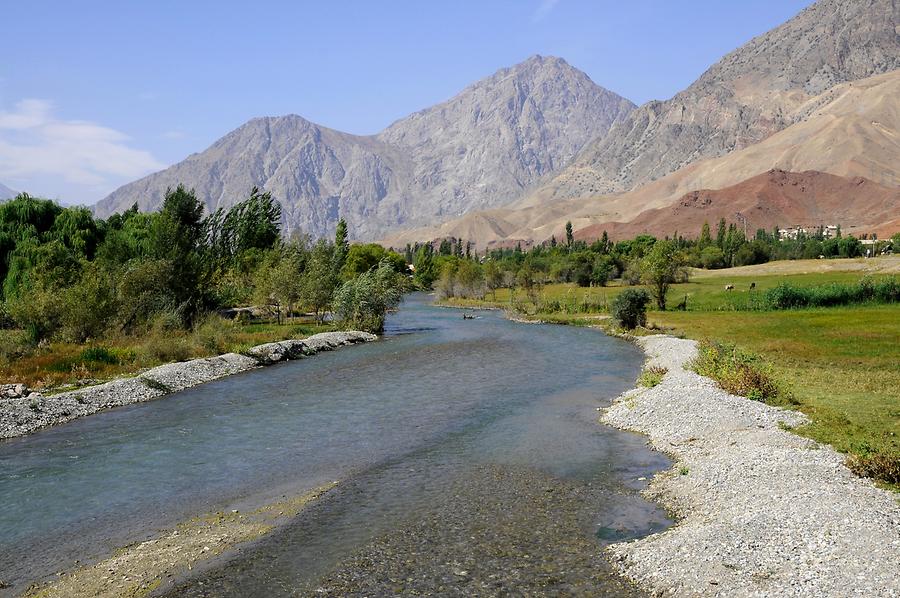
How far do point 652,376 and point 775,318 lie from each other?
41.5 meters

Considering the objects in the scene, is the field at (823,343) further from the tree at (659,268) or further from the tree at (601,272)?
the tree at (601,272)

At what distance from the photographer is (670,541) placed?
16703 millimetres

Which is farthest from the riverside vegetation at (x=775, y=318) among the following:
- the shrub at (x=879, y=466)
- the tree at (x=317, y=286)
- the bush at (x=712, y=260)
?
the tree at (x=317, y=286)

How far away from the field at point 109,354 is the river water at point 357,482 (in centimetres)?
719

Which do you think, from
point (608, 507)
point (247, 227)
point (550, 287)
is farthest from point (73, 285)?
point (550, 287)

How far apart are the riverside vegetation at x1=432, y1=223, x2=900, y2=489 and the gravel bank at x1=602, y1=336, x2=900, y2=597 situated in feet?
5.48

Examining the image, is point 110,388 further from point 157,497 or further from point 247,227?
point 247,227

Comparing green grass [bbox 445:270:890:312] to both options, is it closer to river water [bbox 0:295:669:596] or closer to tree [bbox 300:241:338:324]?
tree [bbox 300:241:338:324]

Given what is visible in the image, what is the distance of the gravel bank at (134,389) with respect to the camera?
32.4 metres

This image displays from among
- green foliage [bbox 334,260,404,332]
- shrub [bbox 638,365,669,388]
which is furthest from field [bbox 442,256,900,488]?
green foliage [bbox 334,260,404,332]

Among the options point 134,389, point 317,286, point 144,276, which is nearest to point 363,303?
point 317,286

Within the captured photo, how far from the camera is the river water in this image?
54.6 ft

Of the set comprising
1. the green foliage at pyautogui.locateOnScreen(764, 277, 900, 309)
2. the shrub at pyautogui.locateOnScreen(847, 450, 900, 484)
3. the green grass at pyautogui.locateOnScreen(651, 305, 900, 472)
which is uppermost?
the green foliage at pyautogui.locateOnScreen(764, 277, 900, 309)

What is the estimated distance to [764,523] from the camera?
16.7 metres
